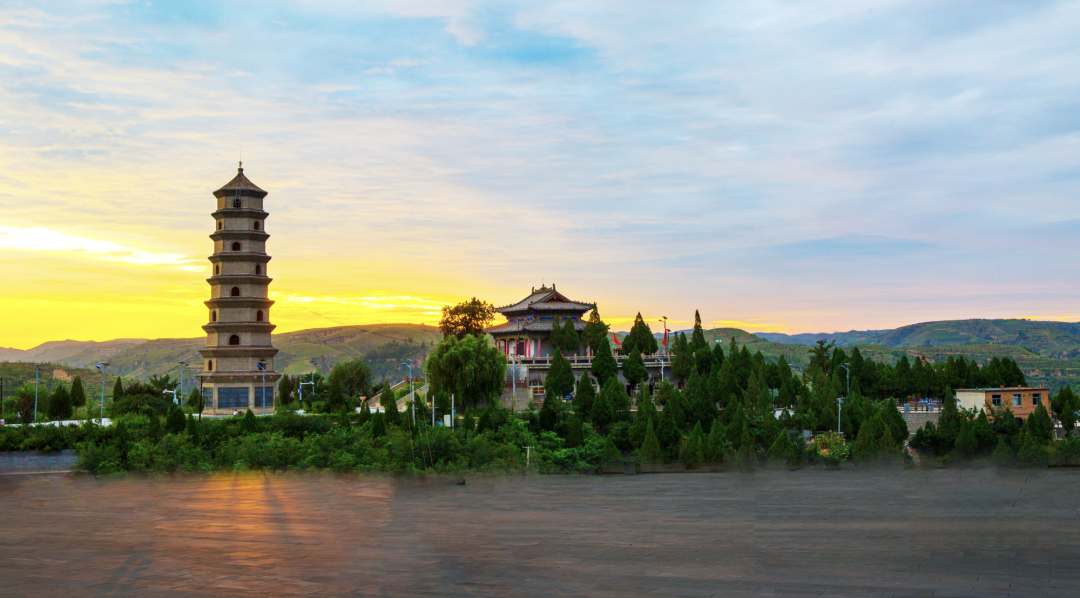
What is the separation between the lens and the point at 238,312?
59.2 meters

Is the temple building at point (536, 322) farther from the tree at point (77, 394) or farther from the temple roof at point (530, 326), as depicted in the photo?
the tree at point (77, 394)

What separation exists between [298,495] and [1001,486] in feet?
66.2

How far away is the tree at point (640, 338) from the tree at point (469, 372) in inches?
468

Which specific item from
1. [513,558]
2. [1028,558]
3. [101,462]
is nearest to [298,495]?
[513,558]

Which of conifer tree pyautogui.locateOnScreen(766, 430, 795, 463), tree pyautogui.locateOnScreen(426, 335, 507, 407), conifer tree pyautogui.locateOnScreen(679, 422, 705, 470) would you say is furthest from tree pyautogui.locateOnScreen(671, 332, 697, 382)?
conifer tree pyautogui.locateOnScreen(679, 422, 705, 470)

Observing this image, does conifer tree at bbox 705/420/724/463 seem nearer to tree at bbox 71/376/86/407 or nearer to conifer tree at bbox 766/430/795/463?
conifer tree at bbox 766/430/795/463

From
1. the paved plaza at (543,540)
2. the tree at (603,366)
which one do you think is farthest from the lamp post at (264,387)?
the paved plaza at (543,540)

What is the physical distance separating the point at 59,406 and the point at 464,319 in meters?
30.6

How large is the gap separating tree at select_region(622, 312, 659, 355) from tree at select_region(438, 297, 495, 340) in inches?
577

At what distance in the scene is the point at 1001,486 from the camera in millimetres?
25531

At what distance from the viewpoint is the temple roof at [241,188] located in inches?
2340

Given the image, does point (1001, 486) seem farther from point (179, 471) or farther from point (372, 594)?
point (179, 471)

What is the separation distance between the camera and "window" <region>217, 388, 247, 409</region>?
58562 millimetres

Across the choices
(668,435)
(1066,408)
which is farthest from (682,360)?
(1066,408)
